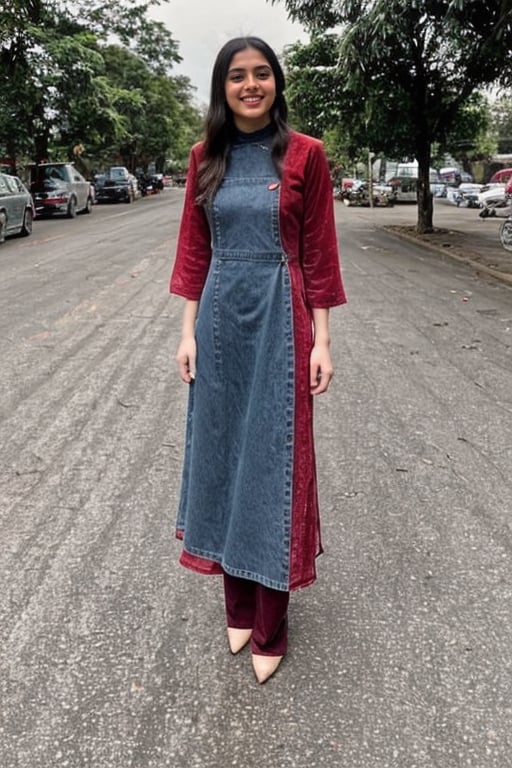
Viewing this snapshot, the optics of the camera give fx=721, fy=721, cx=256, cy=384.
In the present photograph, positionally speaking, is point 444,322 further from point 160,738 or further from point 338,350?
point 160,738

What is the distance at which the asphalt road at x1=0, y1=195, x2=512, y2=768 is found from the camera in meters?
2.09

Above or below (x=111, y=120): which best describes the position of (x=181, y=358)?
below

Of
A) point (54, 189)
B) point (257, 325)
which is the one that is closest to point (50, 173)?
point (54, 189)

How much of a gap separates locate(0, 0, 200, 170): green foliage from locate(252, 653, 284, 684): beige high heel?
14.2m

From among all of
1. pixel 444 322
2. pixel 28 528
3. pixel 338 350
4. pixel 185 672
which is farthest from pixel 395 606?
pixel 444 322

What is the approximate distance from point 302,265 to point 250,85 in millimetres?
548

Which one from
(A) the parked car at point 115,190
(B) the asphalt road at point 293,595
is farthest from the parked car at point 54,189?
(B) the asphalt road at point 293,595

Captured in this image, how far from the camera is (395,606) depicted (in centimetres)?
270

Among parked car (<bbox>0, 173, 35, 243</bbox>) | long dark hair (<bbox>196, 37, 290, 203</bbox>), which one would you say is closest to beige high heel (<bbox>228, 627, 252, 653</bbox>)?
long dark hair (<bbox>196, 37, 290, 203</bbox>)

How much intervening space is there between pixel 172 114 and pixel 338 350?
139 ft

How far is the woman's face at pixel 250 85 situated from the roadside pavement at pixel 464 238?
28.7 ft

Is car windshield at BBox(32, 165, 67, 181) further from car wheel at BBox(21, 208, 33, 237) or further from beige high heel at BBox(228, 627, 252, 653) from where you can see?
beige high heel at BBox(228, 627, 252, 653)

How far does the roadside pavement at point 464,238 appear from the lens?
11.7 meters

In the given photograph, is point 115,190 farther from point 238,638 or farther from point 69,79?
point 238,638
